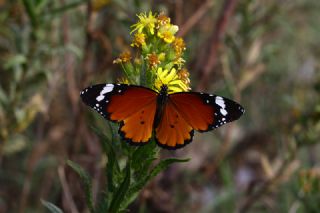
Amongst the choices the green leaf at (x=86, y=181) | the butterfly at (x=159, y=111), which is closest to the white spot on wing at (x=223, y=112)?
the butterfly at (x=159, y=111)

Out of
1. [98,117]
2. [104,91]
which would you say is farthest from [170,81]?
[98,117]

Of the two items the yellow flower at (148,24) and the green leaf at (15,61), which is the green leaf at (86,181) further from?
the green leaf at (15,61)

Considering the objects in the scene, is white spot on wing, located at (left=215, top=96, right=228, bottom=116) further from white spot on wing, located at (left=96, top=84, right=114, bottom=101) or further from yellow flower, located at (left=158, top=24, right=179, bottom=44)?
white spot on wing, located at (left=96, top=84, right=114, bottom=101)

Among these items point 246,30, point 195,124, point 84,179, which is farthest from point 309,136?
point 84,179

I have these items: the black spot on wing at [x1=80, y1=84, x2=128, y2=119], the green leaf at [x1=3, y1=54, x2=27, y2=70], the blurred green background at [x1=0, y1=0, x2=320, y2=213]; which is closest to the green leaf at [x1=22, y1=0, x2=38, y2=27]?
Result: the blurred green background at [x1=0, y1=0, x2=320, y2=213]

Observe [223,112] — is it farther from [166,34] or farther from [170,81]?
[166,34]

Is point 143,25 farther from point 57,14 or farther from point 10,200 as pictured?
point 10,200
